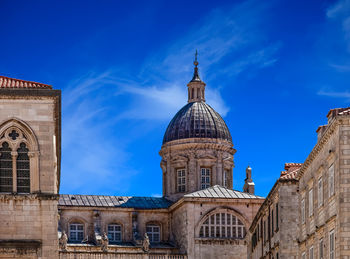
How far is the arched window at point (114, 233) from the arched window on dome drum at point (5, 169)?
48.9m

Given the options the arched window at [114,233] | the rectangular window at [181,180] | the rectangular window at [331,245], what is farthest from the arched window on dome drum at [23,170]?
the rectangular window at [181,180]

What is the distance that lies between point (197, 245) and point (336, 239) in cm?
4831

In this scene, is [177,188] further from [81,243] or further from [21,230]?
[21,230]

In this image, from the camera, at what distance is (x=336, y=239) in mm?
33688

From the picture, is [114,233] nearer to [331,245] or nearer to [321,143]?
[321,143]

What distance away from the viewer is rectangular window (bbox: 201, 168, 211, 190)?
3541 inches

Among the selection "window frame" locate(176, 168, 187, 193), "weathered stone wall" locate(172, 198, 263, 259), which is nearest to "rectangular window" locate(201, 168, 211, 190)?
"window frame" locate(176, 168, 187, 193)

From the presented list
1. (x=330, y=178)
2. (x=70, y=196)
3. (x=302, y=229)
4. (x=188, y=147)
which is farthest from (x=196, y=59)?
(x=330, y=178)

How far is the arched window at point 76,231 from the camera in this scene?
86875 mm

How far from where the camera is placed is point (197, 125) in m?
91.9

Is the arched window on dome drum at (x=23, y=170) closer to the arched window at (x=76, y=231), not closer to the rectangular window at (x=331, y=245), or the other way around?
the rectangular window at (x=331, y=245)

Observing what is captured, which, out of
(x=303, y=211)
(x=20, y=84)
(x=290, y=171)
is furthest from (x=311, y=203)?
(x=20, y=84)

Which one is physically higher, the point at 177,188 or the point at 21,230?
the point at 177,188

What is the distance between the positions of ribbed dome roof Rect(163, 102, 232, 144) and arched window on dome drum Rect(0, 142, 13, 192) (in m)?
52.5
